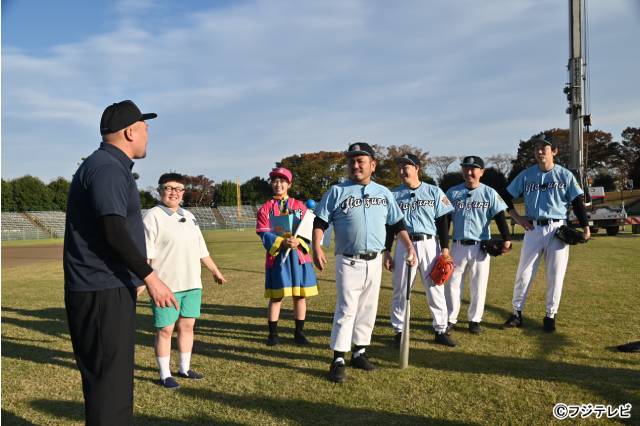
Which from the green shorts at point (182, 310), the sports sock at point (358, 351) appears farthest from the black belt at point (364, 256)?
the green shorts at point (182, 310)

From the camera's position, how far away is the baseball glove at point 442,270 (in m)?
5.64

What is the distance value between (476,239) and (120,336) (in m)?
4.89

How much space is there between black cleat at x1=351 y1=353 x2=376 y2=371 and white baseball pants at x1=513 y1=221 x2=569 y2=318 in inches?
108

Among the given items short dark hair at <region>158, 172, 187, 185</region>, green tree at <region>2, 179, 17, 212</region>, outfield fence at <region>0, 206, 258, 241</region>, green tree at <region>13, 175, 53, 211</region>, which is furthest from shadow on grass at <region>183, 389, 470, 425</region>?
green tree at <region>13, 175, 53, 211</region>

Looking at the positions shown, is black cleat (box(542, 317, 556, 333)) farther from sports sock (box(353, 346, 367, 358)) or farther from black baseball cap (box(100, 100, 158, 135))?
black baseball cap (box(100, 100, 158, 135))

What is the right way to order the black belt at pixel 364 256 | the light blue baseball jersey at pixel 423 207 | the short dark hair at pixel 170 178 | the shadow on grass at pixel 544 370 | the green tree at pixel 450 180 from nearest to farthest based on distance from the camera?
the shadow on grass at pixel 544 370
the short dark hair at pixel 170 178
the black belt at pixel 364 256
the light blue baseball jersey at pixel 423 207
the green tree at pixel 450 180

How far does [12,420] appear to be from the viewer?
3.83 metres

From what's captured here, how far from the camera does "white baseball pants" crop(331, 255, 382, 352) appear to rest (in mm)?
4730

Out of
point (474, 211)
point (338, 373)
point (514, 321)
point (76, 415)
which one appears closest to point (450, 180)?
point (514, 321)

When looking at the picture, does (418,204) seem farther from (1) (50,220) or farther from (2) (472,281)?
(1) (50,220)

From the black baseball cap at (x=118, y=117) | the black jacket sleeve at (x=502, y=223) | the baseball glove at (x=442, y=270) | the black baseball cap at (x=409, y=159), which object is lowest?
the baseball glove at (x=442, y=270)

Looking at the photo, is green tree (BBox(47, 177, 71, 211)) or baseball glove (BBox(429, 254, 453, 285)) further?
green tree (BBox(47, 177, 71, 211))

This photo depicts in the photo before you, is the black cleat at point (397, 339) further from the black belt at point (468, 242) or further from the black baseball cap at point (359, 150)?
Answer: the black baseball cap at point (359, 150)

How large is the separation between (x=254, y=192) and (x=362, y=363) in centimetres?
8120
